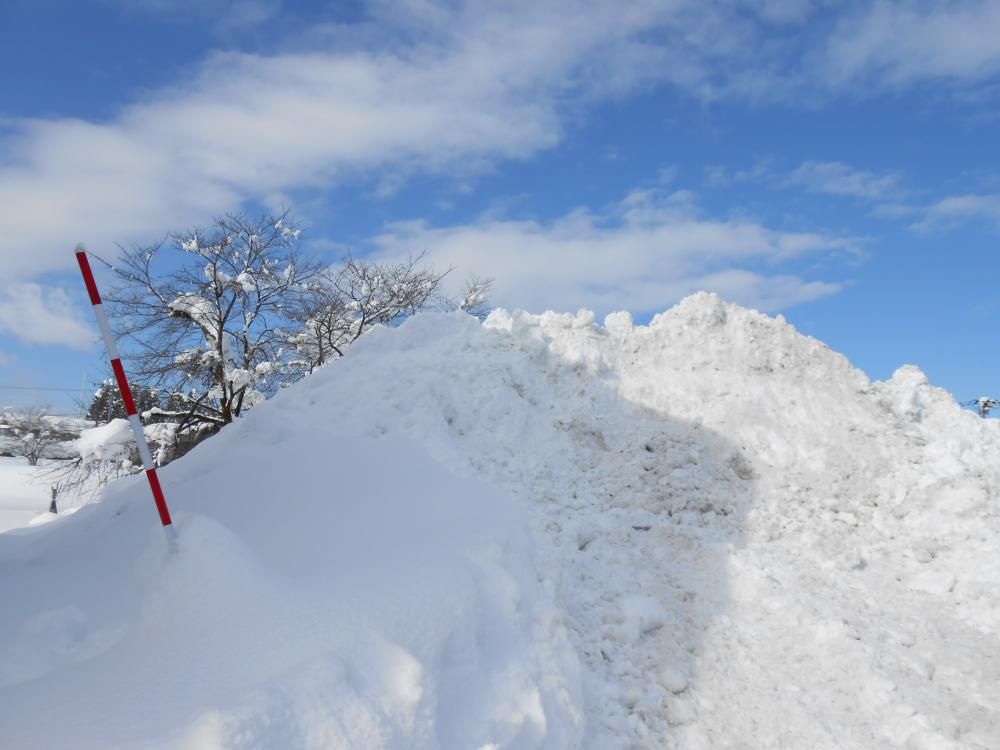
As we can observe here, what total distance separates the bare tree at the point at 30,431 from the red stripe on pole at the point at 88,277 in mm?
36052

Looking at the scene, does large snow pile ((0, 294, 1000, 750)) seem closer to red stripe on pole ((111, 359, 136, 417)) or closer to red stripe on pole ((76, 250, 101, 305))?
red stripe on pole ((111, 359, 136, 417))

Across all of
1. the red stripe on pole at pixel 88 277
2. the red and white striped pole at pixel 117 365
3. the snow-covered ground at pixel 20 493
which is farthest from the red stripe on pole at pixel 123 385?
the snow-covered ground at pixel 20 493

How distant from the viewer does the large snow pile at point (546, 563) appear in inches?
152

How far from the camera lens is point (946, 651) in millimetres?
6047

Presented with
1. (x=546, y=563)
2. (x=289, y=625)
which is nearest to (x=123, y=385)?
(x=289, y=625)

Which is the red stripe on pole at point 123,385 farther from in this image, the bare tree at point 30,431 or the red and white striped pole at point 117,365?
the bare tree at point 30,431

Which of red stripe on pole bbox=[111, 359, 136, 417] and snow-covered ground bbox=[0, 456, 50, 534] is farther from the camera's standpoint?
snow-covered ground bbox=[0, 456, 50, 534]

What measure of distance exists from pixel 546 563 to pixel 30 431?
45.8 m

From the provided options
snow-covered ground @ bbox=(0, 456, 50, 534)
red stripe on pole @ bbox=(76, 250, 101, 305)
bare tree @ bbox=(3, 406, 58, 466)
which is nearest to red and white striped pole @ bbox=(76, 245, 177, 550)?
red stripe on pole @ bbox=(76, 250, 101, 305)

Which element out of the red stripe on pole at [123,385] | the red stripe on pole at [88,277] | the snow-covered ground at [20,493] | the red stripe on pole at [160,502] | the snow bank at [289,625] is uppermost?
the red stripe on pole at [88,277]

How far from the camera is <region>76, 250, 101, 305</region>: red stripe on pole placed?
469 cm

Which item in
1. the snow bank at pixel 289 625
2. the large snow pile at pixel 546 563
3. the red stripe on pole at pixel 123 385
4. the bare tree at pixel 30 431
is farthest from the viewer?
the bare tree at pixel 30 431

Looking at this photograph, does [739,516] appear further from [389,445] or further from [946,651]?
[389,445]

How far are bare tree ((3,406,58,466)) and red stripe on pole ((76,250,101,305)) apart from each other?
118 ft
